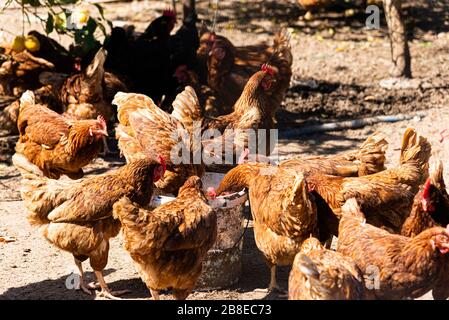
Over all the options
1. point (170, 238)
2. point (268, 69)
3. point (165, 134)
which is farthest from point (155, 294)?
point (268, 69)

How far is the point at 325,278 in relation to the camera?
4.04 m

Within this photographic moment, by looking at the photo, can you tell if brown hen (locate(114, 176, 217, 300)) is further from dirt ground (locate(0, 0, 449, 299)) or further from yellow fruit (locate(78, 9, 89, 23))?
yellow fruit (locate(78, 9, 89, 23))

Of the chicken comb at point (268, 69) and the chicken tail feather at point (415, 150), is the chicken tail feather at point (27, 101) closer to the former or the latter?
the chicken comb at point (268, 69)

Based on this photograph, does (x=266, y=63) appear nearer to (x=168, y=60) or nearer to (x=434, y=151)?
(x=168, y=60)

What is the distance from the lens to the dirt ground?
5.77 metres

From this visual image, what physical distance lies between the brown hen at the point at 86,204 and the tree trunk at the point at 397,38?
5.44 meters

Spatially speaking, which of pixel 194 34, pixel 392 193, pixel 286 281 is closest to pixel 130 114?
pixel 286 281

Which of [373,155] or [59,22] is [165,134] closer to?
[373,155]

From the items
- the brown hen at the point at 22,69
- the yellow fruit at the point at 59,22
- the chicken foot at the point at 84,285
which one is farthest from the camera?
the brown hen at the point at 22,69

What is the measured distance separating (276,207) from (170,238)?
0.83 m

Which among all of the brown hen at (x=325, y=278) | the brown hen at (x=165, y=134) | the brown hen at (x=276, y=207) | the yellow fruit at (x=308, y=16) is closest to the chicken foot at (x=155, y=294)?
the brown hen at (x=276, y=207)

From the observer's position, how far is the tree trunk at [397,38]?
979 cm

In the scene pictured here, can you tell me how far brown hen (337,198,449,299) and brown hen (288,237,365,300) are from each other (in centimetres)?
22
